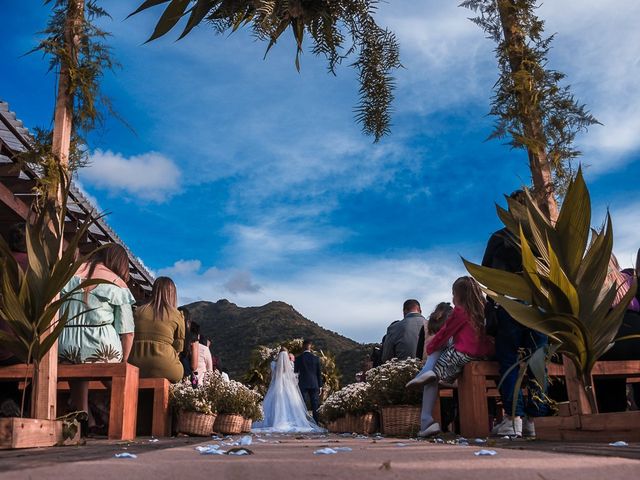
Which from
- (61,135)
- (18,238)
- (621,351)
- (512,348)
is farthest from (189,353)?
(621,351)

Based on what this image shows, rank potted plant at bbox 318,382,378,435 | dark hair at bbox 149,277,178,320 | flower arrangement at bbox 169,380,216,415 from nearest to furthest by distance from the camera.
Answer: flower arrangement at bbox 169,380,216,415
dark hair at bbox 149,277,178,320
potted plant at bbox 318,382,378,435

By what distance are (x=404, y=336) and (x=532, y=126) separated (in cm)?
426

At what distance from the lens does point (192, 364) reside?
8648 mm

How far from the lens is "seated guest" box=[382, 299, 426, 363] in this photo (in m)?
8.09

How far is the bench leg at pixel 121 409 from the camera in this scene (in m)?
4.94

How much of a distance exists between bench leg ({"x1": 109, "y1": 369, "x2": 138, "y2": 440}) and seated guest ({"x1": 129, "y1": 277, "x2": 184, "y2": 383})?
115 cm

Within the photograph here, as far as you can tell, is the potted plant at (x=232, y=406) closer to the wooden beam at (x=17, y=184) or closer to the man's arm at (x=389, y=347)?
the man's arm at (x=389, y=347)

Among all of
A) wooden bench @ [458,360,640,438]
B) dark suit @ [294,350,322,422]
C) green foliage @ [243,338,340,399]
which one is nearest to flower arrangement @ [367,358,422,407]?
wooden bench @ [458,360,640,438]

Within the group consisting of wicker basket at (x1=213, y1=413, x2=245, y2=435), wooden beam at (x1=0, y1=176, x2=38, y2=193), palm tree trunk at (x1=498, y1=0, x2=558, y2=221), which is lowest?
wicker basket at (x1=213, y1=413, x2=245, y2=435)

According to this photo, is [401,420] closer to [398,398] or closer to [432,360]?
[398,398]

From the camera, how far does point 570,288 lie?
3.46 m

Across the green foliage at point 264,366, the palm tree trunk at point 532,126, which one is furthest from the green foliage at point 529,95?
the green foliage at point 264,366

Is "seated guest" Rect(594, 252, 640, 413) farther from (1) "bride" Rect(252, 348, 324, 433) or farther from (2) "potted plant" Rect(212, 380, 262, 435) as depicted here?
(1) "bride" Rect(252, 348, 324, 433)

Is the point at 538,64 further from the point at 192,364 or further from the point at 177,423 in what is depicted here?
the point at 192,364
